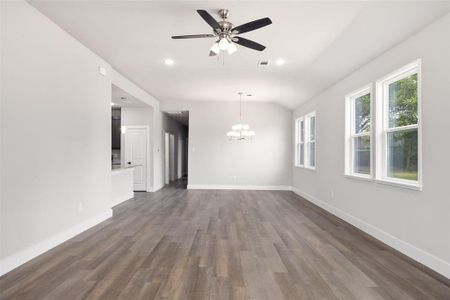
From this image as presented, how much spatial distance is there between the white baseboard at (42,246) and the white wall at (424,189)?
14.3 feet

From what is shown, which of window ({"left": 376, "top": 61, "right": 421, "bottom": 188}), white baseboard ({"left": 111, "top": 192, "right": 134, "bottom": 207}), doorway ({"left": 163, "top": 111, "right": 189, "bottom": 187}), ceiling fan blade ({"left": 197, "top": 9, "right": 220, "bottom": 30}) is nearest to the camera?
ceiling fan blade ({"left": 197, "top": 9, "right": 220, "bottom": 30})

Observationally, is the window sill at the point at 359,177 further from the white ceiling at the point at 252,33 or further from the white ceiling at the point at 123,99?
the white ceiling at the point at 123,99

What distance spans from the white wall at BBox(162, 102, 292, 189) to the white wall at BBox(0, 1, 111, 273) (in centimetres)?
423

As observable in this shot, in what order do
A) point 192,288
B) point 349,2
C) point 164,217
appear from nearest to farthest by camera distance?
point 192,288, point 349,2, point 164,217

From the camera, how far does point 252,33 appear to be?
3539 millimetres

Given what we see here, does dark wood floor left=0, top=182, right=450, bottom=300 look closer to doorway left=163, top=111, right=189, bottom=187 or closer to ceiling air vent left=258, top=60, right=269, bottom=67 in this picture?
ceiling air vent left=258, top=60, right=269, bottom=67

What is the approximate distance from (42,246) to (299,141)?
685cm

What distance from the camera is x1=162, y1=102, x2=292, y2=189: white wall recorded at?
27.7 feet

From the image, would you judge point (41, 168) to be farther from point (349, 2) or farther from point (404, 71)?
point (404, 71)

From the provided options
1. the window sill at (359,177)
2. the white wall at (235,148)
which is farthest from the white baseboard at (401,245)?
the white wall at (235,148)

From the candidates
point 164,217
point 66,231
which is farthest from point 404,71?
point 66,231

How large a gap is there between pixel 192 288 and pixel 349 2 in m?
3.34

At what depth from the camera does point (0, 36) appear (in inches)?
98.7

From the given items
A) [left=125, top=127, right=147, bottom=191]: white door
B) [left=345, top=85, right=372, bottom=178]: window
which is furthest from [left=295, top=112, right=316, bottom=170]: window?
[left=125, top=127, right=147, bottom=191]: white door
